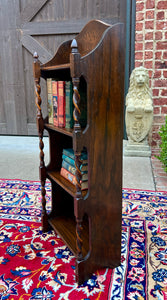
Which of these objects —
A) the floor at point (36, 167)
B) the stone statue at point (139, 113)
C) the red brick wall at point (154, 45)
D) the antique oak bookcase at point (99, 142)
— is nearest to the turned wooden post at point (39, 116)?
the antique oak bookcase at point (99, 142)

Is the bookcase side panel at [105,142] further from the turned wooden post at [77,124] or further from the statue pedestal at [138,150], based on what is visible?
the statue pedestal at [138,150]

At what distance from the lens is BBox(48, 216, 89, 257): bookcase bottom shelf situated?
Answer: 153 cm

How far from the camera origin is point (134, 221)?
1958 mm

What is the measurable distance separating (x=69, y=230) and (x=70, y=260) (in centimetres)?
22

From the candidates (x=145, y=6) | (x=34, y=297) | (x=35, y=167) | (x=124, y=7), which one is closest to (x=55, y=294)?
(x=34, y=297)

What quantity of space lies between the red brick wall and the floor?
0.93 metres

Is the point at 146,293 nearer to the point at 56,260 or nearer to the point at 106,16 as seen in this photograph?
the point at 56,260

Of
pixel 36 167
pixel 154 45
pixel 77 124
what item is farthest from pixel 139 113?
pixel 77 124

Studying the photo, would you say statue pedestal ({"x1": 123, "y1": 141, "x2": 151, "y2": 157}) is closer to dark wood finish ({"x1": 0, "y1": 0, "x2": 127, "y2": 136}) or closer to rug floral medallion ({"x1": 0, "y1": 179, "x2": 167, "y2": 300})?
rug floral medallion ({"x1": 0, "y1": 179, "x2": 167, "y2": 300})

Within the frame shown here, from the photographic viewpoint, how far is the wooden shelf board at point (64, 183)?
138 centimetres

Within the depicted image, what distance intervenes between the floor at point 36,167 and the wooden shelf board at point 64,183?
106 cm

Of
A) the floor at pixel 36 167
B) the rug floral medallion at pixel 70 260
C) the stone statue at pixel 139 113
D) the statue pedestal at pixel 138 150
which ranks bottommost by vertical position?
the rug floral medallion at pixel 70 260

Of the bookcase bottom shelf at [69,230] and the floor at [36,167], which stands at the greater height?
the floor at [36,167]

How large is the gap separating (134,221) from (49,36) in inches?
129
